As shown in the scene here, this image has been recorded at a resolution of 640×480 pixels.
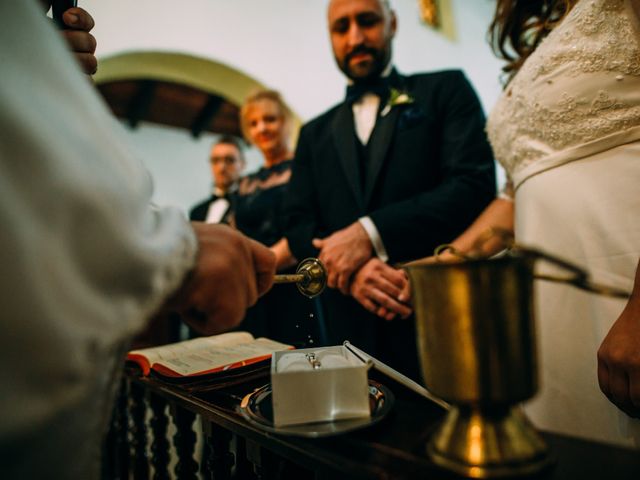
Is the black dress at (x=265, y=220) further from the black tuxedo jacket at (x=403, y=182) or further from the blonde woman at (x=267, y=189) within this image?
the black tuxedo jacket at (x=403, y=182)

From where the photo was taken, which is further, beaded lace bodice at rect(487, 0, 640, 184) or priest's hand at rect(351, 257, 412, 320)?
priest's hand at rect(351, 257, 412, 320)

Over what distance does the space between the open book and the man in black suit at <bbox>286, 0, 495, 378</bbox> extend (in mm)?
418

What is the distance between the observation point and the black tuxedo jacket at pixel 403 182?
1.48 meters

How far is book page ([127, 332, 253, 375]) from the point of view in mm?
1081

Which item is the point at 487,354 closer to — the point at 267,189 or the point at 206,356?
the point at 206,356

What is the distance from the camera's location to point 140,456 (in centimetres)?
122

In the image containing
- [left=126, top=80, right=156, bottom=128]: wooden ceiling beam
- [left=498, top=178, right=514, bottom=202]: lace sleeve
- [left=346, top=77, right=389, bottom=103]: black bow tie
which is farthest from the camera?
[left=126, top=80, right=156, bottom=128]: wooden ceiling beam

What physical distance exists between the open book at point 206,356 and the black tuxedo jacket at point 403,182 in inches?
20.0

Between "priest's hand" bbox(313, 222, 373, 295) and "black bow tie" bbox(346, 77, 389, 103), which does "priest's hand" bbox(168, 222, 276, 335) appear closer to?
"priest's hand" bbox(313, 222, 373, 295)

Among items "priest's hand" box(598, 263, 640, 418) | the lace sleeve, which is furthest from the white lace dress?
the lace sleeve

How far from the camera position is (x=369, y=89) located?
5.96ft

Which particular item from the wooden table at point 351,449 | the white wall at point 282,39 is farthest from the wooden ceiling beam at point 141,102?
the wooden table at point 351,449

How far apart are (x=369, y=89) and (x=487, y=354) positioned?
5.22 feet

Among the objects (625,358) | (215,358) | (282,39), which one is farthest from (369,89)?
(282,39)
